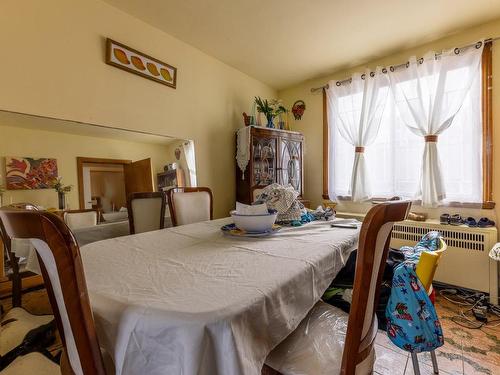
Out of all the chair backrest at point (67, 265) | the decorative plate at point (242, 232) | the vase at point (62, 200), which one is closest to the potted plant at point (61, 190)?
the vase at point (62, 200)

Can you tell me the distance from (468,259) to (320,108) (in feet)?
7.56

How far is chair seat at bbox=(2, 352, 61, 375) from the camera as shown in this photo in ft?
3.18

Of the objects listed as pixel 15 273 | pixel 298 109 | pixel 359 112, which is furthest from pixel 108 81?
pixel 359 112

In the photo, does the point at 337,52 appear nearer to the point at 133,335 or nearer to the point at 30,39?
the point at 30,39

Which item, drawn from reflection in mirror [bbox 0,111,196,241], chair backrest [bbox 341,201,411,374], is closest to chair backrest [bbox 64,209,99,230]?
reflection in mirror [bbox 0,111,196,241]

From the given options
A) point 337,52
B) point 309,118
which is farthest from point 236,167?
point 337,52

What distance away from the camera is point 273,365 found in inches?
29.3

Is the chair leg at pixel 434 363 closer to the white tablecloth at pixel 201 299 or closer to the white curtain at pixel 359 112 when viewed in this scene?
the white tablecloth at pixel 201 299

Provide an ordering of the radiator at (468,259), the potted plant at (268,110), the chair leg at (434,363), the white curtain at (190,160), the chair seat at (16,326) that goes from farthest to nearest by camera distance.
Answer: the potted plant at (268,110) → the white curtain at (190,160) → the radiator at (468,259) → the chair leg at (434,363) → the chair seat at (16,326)

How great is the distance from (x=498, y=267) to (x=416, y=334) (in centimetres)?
186

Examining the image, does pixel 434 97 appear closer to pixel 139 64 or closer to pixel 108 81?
pixel 139 64

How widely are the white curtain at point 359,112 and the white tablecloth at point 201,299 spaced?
Answer: 80.5 inches

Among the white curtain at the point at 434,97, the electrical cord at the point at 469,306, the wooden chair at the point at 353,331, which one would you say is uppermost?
the white curtain at the point at 434,97

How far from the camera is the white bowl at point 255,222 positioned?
1.17 metres
